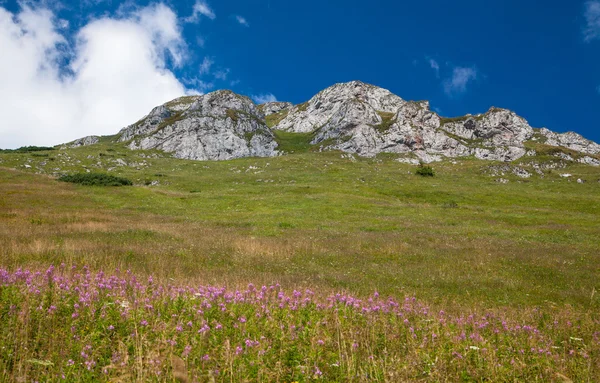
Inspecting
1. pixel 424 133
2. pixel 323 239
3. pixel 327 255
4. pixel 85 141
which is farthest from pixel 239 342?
pixel 85 141

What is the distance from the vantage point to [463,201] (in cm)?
5878

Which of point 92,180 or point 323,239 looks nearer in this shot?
point 323,239

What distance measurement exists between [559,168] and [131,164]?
155229 millimetres

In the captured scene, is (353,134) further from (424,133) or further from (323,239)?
(323,239)

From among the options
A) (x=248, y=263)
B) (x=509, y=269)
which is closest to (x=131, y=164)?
(x=248, y=263)

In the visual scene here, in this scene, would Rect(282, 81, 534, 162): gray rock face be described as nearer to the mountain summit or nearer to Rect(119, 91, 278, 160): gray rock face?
the mountain summit

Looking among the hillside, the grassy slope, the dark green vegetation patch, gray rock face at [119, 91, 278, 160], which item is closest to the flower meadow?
the hillside

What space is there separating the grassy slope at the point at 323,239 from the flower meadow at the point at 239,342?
4190mm

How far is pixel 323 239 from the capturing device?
23828mm

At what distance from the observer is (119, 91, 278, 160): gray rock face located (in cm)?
14762

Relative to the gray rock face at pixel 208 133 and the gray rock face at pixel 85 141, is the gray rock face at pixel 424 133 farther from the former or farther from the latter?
the gray rock face at pixel 85 141

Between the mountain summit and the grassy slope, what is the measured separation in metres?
94.6

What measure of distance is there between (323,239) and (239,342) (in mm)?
18703

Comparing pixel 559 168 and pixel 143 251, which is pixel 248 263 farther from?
pixel 559 168
